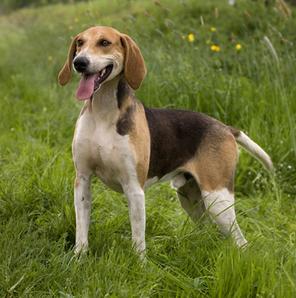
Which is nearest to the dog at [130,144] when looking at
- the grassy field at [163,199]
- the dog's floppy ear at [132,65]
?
the dog's floppy ear at [132,65]

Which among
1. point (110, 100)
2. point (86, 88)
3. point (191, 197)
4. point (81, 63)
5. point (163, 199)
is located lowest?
point (163, 199)

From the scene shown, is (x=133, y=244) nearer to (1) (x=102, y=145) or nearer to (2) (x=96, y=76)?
(1) (x=102, y=145)

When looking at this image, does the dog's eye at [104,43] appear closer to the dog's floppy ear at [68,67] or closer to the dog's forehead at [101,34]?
the dog's forehead at [101,34]

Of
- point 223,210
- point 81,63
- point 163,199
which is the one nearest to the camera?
point 81,63

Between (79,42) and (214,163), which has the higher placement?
(79,42)

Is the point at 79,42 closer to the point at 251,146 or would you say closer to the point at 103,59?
the point at 103,59

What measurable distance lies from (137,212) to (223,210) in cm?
69

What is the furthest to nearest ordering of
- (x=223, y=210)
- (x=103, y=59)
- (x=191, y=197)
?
(x=191, y=197) → (x=223, y=210) → (x=103, y=59)

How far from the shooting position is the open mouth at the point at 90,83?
154 inches

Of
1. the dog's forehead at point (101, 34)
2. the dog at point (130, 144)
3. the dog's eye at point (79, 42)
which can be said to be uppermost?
the dog's forehead at point (101, 34)

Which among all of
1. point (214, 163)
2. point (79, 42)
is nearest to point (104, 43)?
point (79, 42)

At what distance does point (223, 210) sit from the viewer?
14.9 feet

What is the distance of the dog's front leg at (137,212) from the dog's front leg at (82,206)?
0.91ft

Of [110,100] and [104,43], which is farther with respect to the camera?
[110,100]
